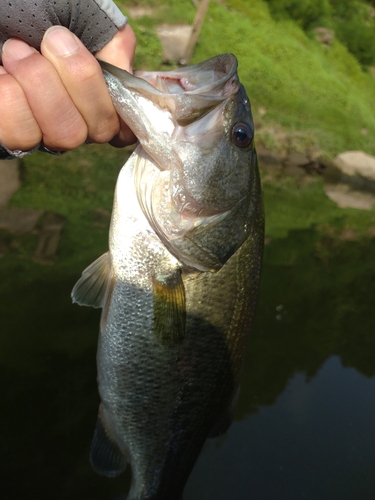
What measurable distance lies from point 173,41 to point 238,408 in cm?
1099

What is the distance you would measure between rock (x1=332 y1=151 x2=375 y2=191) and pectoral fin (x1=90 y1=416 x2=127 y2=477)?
42.3ft

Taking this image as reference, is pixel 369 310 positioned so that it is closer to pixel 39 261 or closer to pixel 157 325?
pixel 39 261

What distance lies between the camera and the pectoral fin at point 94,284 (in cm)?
179

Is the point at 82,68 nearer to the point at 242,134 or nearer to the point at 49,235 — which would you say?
the point at 242,134

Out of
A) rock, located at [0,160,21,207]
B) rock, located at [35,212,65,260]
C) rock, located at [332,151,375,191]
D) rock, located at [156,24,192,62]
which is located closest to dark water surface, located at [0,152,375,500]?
rock, located at [35,212,65,260]

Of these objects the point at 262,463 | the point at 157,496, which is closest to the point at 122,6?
the point at 262,463

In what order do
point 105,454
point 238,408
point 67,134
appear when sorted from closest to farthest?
point 67,134 < point 105,454 < point 238,408

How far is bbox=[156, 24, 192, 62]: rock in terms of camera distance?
40.7ft

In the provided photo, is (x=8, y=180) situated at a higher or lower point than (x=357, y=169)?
higher

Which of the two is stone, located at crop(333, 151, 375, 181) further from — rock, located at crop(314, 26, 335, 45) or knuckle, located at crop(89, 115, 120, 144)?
knuckle, located at crop(89, 115, 120, 144)

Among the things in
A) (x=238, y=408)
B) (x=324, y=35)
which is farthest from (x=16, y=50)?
(x=324, y=35)

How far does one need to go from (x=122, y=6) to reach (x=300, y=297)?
1040 cm

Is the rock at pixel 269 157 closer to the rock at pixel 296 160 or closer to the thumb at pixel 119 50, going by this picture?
the rock at pixel 296 160

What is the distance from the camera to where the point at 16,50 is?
1.31 m
